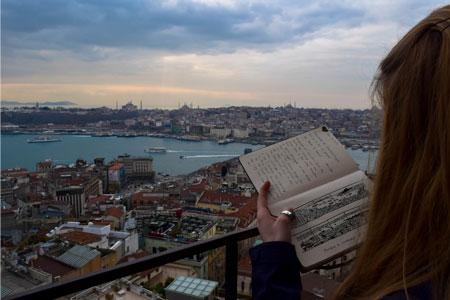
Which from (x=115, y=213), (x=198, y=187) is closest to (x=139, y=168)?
(x=198, y=187)

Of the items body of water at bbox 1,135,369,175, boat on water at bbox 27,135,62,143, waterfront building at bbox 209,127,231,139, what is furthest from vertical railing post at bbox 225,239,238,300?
boat on water at bbox 27,135,62,143

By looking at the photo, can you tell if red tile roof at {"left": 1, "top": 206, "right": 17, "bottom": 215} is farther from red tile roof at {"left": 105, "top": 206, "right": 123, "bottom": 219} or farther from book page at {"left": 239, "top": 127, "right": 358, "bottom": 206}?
book page at {"left": 239, "top": 127, "right": 358, "bottom": 206}

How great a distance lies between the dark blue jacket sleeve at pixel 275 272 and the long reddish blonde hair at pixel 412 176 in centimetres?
12

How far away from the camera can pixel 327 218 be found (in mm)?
754

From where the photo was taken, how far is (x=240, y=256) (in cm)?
114

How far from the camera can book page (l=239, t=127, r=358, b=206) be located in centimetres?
83

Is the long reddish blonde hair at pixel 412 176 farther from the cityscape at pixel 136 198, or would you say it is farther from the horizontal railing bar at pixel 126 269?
the horizontal railing bar at pixel 126 269

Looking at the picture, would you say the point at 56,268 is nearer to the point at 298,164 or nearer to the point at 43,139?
the point at 298,164

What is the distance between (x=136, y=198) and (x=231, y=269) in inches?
390

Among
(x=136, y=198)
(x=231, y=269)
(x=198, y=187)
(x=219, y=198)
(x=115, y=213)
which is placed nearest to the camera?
(x=231, y=269)

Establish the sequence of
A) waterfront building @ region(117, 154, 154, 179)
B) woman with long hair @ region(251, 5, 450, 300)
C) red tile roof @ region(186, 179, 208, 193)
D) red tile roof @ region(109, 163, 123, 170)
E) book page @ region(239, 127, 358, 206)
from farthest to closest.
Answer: waterfront building @ region(117, 154, 154, 179) < red tile roof @ region(109, 163, 123, 170) < red tile roof @ region(186, 179, 208, 193) < book page @ region(239, 127, 358, 206) < woman with long hair @ region(251, 5, 450, 300)

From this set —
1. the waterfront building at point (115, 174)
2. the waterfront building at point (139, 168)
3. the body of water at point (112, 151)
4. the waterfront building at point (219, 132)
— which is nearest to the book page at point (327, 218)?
the body of water at point (112, 151)

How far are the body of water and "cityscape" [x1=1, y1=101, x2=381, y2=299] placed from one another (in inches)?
16.1

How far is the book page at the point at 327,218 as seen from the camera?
706 mm
